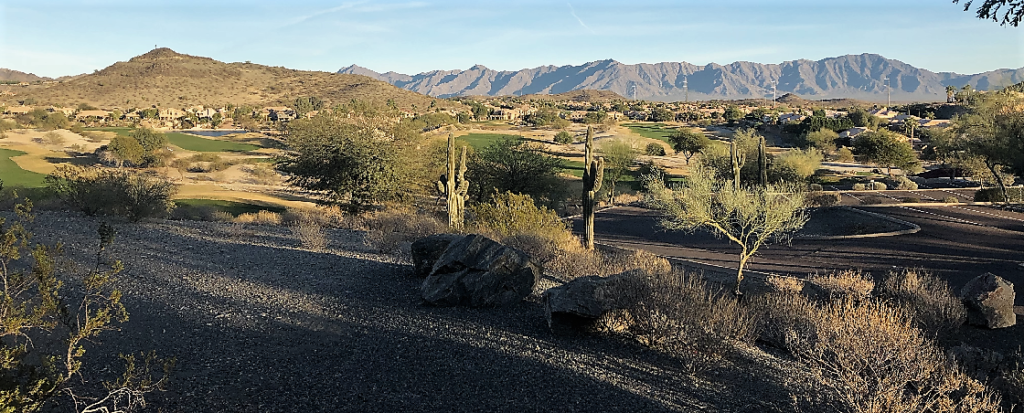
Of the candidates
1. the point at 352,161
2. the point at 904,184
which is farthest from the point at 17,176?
the point at 904,184

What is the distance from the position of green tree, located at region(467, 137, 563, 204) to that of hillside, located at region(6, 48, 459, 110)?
73537 mm

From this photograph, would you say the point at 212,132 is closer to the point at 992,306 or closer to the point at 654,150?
the point at 654,150

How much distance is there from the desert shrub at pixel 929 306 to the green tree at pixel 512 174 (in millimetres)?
18616

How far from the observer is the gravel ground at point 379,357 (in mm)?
6746

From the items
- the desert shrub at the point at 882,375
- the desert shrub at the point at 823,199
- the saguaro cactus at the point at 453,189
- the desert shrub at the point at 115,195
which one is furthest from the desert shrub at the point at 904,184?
the desert shrub at the point at 115,195

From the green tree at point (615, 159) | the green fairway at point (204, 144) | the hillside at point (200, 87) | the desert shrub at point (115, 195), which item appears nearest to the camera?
the desert shrub at point (115, 195)

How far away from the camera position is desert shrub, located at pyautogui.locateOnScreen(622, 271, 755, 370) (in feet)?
27.3

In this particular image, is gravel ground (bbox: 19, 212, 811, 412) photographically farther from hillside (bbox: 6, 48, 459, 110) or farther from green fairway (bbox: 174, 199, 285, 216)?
hillside (bbox: 6, 48, 459, 110)

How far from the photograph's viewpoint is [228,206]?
3172cm

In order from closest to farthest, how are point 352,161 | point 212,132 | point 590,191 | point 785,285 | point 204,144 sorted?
point 785,285 → point 590,191 → point 352,161 → point 204,144 → point 212,132

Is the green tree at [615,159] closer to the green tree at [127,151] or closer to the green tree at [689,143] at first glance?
the green tree at [689,143]

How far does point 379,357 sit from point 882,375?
6.15 m

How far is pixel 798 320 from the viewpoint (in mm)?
10383

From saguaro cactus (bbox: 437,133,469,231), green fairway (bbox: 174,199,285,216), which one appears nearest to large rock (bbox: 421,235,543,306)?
saguaro cactus (bbox: 437,133,469,231)
